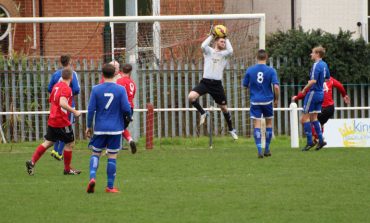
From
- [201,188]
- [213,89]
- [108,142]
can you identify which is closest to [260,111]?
[213,89]

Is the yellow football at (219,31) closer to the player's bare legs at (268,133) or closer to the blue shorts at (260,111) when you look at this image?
the blue shorts at (260,111)

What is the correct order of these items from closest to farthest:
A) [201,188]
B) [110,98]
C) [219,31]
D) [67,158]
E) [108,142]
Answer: [110,98], [108,142], [201,188], [67,158], [219,31]

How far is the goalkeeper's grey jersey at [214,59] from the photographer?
20.1 meters

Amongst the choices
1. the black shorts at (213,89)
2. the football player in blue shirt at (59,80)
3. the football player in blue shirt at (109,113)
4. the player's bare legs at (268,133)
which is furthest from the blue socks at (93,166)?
the black shorts at (213,89)

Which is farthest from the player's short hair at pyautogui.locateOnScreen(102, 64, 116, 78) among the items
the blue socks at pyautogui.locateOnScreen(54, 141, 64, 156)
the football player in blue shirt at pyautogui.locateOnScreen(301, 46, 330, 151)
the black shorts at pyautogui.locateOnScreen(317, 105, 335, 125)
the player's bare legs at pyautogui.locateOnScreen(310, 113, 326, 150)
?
the black shorts at pyautogui.locateOnScreen(317, 105, 335, 125)

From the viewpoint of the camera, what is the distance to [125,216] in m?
12.1

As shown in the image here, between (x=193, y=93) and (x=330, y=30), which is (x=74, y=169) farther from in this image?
(x=330, y=30)

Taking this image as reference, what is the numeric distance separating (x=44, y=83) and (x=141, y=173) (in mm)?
7873

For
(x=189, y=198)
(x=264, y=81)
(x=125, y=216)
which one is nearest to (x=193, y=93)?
(x=264, y=81)

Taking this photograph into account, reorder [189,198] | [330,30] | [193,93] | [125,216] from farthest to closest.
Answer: [330,30], [193,93], [189,198], [125,216]

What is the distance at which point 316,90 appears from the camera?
20.4 metres

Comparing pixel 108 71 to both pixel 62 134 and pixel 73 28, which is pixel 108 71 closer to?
pixel 62 134

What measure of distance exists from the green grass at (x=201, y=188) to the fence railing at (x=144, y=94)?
3.07 metres

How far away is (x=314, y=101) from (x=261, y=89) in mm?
1748
